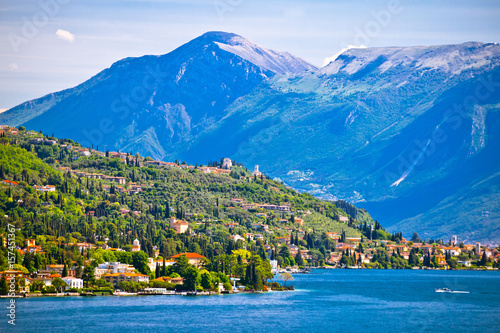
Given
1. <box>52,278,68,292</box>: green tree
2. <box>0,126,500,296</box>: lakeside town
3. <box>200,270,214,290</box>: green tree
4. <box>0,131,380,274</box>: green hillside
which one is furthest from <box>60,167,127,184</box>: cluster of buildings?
<box>52,278,68,292</box>: green tree

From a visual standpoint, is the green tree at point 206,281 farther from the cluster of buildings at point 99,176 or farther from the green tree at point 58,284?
the cluster of buildings at point 99,176

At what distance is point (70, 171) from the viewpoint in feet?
604

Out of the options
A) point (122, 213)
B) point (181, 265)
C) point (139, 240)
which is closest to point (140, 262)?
point (181, 265)

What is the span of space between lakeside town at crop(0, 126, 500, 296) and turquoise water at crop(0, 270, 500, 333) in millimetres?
5588

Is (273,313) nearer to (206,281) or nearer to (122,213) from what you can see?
(206,281)

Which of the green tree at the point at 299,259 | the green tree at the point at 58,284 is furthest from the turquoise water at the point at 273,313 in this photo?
the green tree at the point at 299,259

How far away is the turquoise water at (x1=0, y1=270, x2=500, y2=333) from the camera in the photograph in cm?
7738

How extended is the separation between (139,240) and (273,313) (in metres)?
51.7

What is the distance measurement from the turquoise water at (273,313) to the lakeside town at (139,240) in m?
5.59

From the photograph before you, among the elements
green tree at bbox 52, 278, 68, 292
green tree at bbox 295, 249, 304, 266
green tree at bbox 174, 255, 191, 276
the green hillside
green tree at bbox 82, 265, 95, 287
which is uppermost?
the green hillside

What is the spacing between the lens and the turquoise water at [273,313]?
254 feet

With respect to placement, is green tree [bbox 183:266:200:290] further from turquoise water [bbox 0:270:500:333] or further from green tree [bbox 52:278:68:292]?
green tree [bbox 52:278:68:292]

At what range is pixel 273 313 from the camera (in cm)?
8638

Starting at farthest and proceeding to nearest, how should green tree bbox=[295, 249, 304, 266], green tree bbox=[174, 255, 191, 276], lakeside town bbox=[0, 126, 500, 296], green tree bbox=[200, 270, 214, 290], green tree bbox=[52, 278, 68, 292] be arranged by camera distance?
green tree bbox=[295, 249, 304, 266] → green tree bbox=[174, 255, 191, 276] → green tree bbox=[200, 270, 214, 290] → lakeside town bbox=[0, 126, 500, 296] → green tree bbox=[52, 278, 68, 292]
